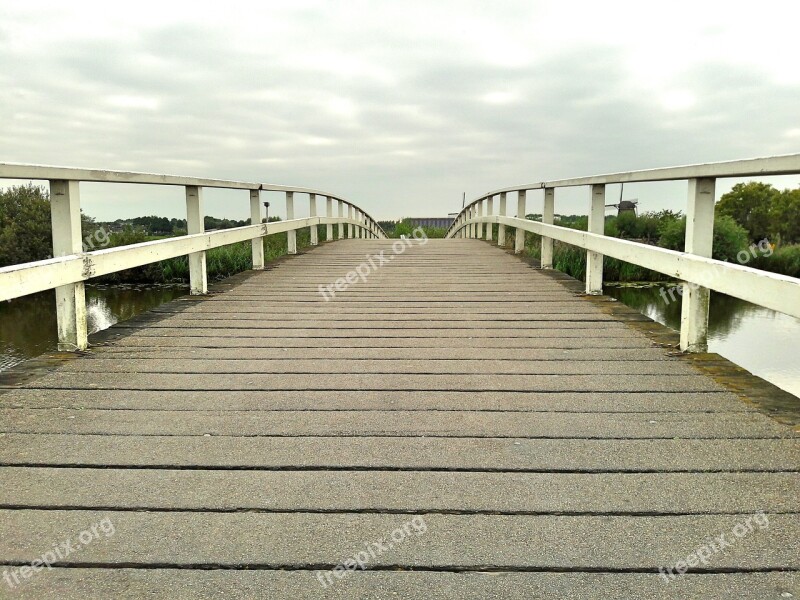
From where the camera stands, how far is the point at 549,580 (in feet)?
5.43

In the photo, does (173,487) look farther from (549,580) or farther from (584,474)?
(584,474)

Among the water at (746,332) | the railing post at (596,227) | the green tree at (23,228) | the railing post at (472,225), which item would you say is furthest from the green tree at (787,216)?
the railing post at (596,227)

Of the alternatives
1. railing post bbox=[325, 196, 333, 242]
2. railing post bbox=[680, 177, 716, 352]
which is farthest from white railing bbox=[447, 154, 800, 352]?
railing post bbox=[325, 196, 333, 242]

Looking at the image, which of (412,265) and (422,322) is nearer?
(422,322)

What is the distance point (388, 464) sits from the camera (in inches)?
90.9

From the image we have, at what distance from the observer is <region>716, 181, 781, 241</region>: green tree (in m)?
71.6

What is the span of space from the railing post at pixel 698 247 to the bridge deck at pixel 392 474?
10.4 inches

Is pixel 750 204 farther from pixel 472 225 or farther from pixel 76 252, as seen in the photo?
pixel 76 252

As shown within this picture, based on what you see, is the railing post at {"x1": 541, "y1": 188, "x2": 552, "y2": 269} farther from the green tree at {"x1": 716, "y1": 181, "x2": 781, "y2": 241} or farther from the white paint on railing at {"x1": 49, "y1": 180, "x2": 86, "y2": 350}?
the green tree at {"x1": 716, "y1": 181, "x2": 781, "y2": 241}

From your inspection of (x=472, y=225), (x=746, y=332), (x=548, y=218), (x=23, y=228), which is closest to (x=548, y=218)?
(x=548, y=218)

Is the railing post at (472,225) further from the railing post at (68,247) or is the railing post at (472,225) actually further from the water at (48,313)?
the railing post at (68,247)

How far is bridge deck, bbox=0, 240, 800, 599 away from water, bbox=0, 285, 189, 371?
380 cm

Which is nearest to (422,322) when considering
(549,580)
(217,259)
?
(549,580)

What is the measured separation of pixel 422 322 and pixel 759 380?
7.57 feet
